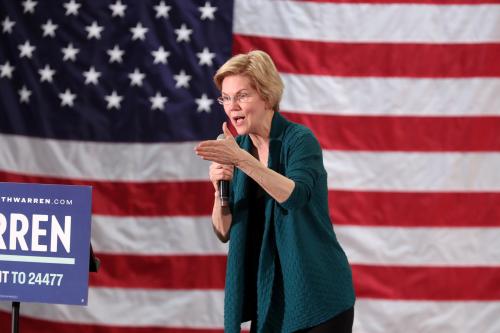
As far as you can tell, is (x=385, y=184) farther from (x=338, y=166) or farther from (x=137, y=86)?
(x=137, y=86)

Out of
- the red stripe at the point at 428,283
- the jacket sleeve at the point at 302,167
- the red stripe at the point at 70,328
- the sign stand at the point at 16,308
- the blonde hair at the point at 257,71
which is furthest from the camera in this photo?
the red stripe at the point at 70,328

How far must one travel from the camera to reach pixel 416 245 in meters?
→ 3.84

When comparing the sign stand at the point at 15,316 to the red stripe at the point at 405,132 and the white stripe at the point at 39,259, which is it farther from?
the red stripe at the point at 405,132

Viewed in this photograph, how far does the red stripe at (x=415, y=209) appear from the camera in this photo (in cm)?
382

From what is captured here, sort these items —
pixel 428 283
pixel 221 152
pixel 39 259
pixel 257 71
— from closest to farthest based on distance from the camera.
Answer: pixel 221 152, pixel 257 71, pixel 39 259, pixel 428 283

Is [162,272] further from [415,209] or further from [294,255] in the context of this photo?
[294,255]

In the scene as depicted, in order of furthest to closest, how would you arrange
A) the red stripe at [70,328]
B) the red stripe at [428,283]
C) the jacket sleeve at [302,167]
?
1. the red stripe at [70,328]
2. the red stripe at [428,283]
3. the jacket sleeve at [302,167]

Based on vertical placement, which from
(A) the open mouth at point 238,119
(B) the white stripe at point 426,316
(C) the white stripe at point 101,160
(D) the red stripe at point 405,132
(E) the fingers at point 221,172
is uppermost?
(A) the open mouth at point 238,119

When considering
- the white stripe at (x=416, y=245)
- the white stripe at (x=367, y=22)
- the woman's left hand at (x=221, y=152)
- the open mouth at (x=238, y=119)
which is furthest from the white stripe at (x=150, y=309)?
the woman's left hand at (x=221, y=152)

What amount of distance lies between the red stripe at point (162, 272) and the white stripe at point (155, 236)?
1.3 inches

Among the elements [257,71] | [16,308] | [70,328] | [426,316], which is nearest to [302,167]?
[257,71]

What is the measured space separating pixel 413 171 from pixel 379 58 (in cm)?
60

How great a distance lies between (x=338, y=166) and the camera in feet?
12.7

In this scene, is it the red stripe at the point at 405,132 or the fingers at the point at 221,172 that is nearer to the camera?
the fingers at the point at 221,172
